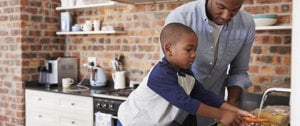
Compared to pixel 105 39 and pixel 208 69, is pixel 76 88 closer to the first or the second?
pixel 105 39

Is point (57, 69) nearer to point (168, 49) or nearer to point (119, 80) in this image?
point (119, 80)

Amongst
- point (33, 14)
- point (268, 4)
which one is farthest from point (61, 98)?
point (268, 4)

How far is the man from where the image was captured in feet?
4.75

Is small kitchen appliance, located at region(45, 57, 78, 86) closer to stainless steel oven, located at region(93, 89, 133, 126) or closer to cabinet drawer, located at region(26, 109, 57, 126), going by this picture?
cabinet drawer, located at region(26, 109, 57, 126)

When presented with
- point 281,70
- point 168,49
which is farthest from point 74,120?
point 168,49

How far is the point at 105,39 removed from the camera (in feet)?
11.5

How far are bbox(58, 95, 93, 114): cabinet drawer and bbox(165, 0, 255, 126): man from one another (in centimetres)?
157

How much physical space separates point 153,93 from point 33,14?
266 cm

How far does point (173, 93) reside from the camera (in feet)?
3.82

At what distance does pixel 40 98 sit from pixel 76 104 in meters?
0.55

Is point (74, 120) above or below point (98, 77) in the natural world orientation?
below
